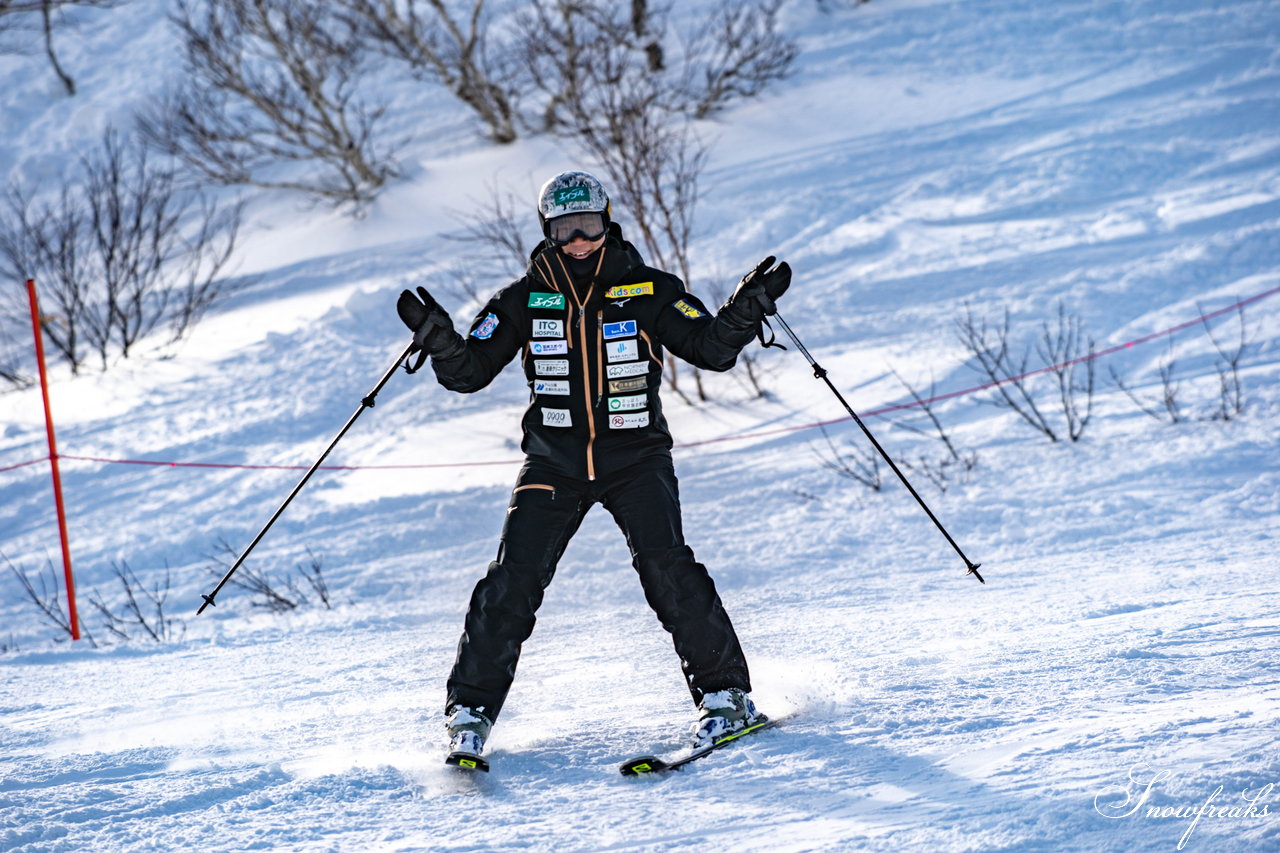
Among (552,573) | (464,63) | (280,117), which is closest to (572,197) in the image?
(552,573)

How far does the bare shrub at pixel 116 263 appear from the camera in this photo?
10.6 metres

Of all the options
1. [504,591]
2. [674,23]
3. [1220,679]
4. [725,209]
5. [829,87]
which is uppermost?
[674,23]

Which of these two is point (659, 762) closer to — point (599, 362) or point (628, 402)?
point (628, 402)

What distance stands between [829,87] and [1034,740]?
1241 centimetres

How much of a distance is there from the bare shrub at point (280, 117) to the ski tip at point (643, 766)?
35.9 ft

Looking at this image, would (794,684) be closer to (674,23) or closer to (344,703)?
(344,703)

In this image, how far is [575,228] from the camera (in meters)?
3.53

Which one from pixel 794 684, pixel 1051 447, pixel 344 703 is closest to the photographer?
pixel 794 684

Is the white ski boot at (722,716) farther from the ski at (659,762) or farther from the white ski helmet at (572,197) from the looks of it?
the white ski helmet at (572,197)

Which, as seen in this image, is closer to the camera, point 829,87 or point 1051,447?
point 1051,447

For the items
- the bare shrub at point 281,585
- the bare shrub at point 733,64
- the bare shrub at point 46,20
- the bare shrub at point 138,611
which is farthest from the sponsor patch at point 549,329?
the bare shrub at point 46,20

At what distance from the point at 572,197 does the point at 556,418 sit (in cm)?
71

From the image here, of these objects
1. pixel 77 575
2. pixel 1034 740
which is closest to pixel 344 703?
pixel 1034 740

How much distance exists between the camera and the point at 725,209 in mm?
11328
